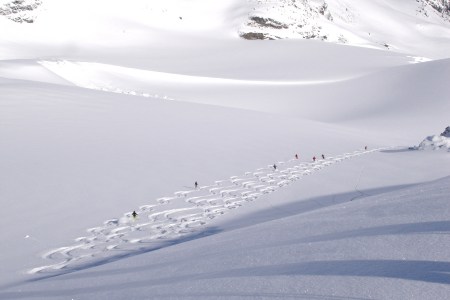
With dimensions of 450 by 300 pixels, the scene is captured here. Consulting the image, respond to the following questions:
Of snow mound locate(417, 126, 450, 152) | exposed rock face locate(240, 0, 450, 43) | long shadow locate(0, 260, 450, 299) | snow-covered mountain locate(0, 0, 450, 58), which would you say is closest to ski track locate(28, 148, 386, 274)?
long shadow locate(0, 260, 450, 299)

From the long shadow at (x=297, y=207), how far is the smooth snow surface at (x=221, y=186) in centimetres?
4

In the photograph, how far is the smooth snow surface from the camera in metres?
4.66

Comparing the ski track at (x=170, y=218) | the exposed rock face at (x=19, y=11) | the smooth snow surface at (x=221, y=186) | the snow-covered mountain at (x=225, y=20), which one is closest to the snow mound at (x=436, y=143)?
the smooth snow surface at (x=221, y=186)

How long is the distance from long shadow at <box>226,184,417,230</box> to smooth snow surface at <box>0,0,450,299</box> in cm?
4

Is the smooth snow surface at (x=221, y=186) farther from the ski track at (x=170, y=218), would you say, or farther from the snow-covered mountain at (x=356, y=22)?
the snow-covered mountain at (x=356, y=22)

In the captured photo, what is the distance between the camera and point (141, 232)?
29.0ft

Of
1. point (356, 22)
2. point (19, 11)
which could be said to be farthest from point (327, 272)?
point (356, 22)

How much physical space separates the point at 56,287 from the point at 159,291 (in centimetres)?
143

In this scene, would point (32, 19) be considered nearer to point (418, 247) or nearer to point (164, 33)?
point (164, 33)

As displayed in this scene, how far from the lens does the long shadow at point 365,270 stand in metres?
3.94

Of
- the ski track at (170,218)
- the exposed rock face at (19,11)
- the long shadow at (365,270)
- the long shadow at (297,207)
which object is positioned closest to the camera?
the long shadow at (365,270)

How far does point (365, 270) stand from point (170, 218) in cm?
582

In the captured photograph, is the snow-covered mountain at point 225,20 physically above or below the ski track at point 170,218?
above

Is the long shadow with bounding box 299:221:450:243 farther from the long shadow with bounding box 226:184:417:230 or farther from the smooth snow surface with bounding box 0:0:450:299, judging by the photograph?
the long shadow with bounding box 226:184:417:230
